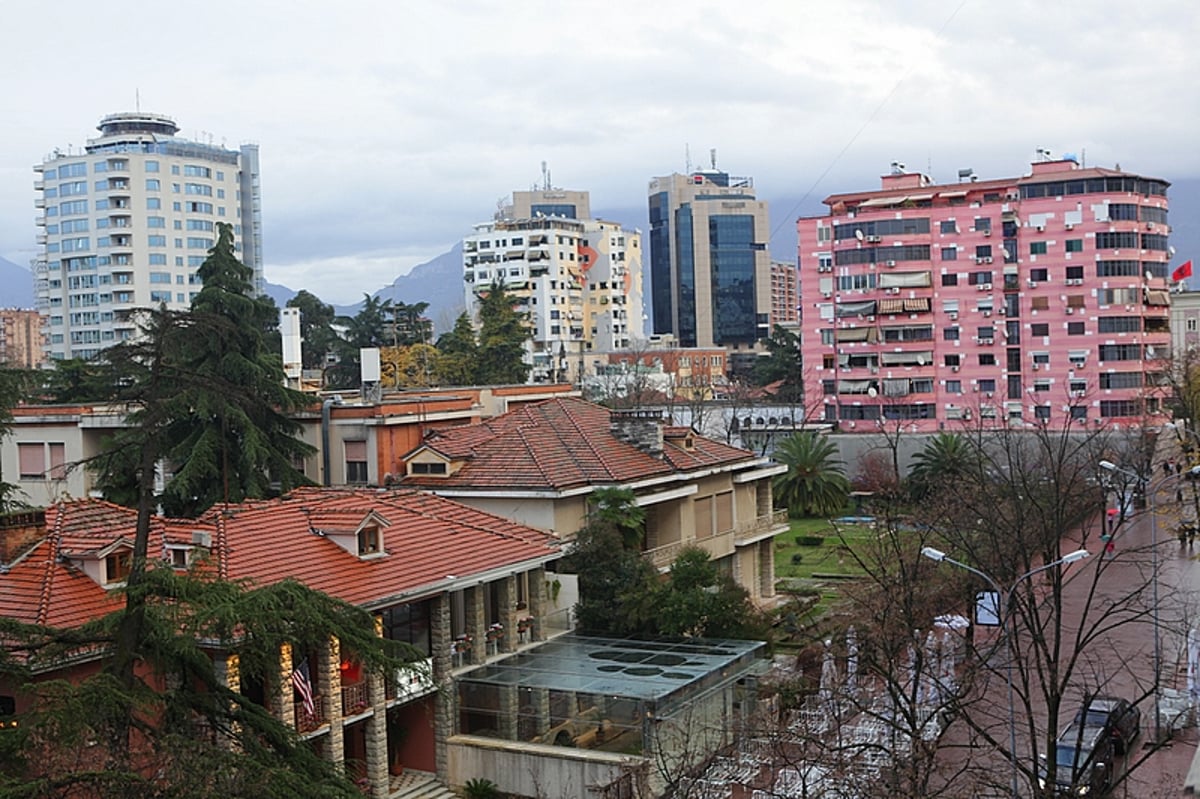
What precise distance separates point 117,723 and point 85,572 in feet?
34.6

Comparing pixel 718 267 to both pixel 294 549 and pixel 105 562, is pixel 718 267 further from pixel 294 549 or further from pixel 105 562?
pixel 105 562

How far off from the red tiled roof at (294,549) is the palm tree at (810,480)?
113 feet

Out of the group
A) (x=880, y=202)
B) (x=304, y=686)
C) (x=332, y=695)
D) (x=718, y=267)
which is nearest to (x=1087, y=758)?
(x=332, y=695)

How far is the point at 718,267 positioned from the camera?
550 feet

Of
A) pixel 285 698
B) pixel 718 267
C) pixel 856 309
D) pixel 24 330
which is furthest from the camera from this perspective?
pixel 718 267

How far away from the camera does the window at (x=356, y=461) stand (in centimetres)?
3853

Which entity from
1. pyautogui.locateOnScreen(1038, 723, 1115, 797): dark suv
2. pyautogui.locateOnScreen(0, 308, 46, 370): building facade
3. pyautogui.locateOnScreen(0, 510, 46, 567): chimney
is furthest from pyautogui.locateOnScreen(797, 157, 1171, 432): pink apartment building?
pyautogui.locateOnScreen(0, 308, 46, 370): building facade

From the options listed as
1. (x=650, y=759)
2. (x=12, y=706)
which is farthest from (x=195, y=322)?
(x=650, y=759)

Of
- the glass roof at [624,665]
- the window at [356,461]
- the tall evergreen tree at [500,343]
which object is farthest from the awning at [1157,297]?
the window at [356,461]

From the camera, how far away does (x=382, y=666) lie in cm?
1548

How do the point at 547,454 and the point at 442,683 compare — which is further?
the point at 547,454

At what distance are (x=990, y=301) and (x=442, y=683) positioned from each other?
5499cm

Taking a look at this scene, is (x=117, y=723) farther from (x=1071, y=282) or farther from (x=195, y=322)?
(x=1071, y=282)

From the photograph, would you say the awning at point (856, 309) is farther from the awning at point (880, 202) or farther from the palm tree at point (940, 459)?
the palm tree at point (940, 459)
